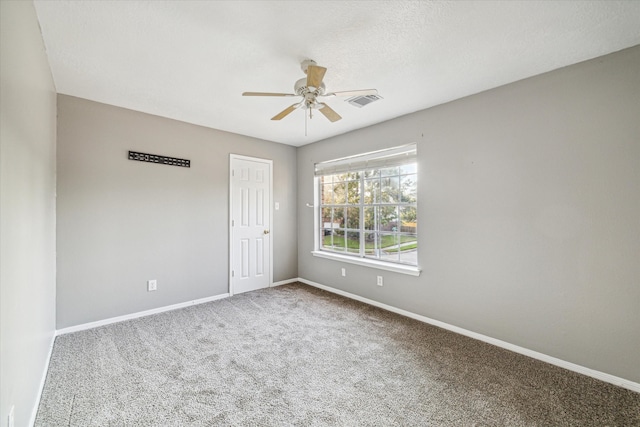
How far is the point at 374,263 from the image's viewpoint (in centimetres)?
380

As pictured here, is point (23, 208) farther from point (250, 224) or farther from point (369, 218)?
point (369, 218)

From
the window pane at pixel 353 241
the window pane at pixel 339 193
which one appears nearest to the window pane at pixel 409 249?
the window pane at pixel 353 241

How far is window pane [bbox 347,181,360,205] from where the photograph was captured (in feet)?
13.8

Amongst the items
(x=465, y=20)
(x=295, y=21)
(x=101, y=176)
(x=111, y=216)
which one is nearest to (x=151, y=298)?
(x=111, y=216)

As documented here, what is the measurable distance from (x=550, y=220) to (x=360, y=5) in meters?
2.32

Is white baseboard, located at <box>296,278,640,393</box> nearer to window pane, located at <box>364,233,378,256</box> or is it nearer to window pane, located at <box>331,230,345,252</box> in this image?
window pane, located at <box>364,233,378,256</box>

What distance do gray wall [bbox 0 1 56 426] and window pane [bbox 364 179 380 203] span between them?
3.42m

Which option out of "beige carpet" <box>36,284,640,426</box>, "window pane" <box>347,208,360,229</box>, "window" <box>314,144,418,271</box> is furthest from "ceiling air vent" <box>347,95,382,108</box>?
"beige carpet" <box>36,284,640,426</box>

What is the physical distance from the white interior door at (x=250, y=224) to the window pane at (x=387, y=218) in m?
1.89

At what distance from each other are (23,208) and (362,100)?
2782mm

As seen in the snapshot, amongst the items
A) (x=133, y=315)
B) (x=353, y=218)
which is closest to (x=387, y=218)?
(x=353, y=218)

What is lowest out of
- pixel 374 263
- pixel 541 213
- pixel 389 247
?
pixel 374 263

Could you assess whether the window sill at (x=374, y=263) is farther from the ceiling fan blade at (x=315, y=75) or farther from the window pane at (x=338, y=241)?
the ceiling fan blade at (x=315, y=75)

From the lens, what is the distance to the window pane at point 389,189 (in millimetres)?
3690
